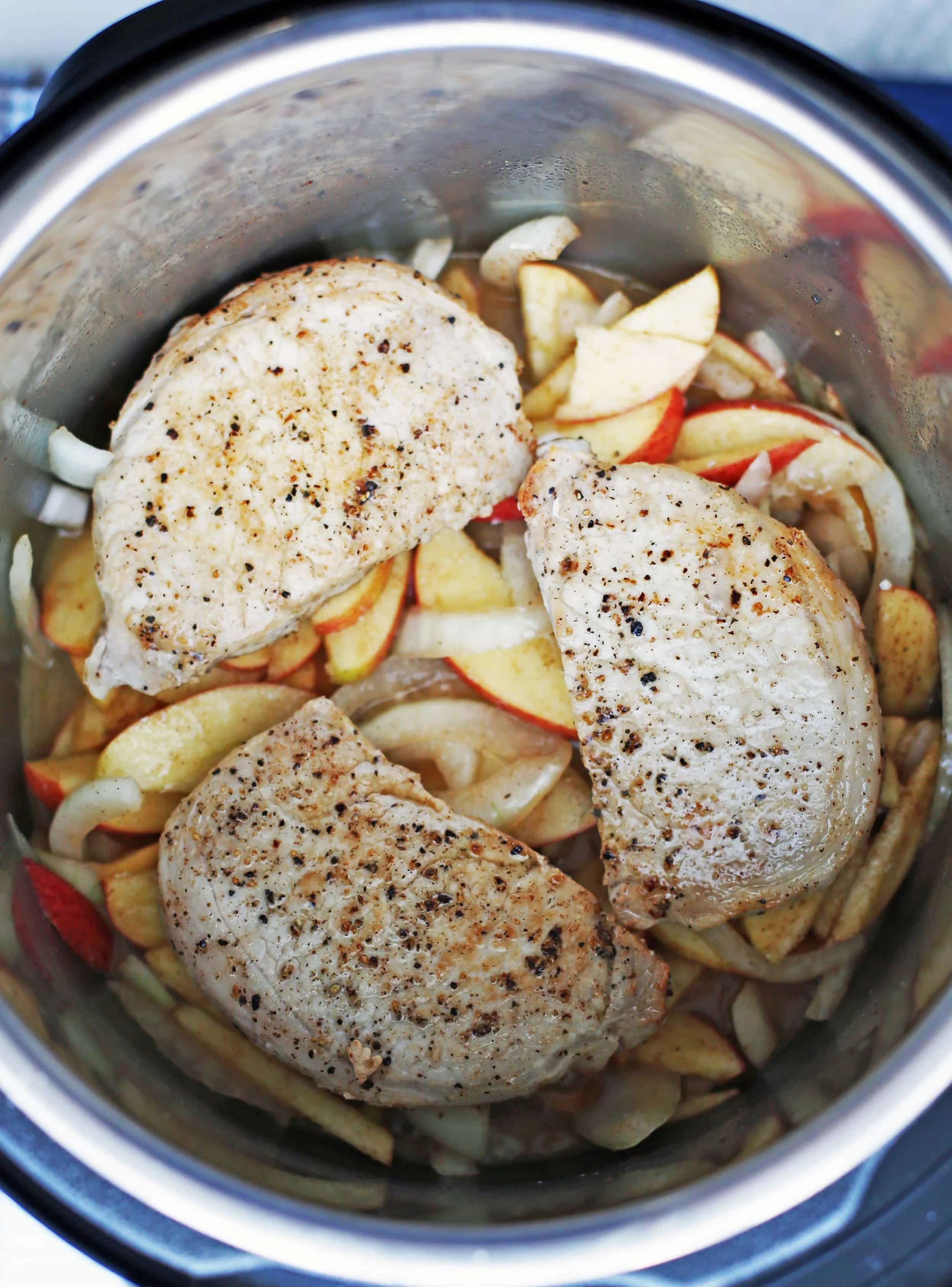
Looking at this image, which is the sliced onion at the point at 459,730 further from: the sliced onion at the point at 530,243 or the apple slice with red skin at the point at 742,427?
the sliced onion at the point at 530,243

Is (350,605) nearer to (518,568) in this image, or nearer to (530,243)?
(518,568)

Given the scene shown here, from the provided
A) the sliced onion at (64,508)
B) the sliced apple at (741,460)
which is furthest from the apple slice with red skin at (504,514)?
the sliced onion at (64,508)

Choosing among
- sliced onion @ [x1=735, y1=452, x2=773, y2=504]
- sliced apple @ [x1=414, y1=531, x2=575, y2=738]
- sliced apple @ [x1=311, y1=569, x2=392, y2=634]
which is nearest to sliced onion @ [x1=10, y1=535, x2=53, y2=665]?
sliced apple @ [x1=311, y1=569, x2=392, y2=634]

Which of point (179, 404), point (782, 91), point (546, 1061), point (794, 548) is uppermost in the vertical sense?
point (782, 91)

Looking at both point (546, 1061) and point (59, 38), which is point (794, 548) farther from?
point (59, 38)

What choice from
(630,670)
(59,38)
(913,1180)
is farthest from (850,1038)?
(59,38)

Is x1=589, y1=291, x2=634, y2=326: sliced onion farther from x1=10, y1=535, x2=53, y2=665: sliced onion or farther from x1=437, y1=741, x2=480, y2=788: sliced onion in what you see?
x1=10, y1=535, x2=53, y2=665: sliced onion
